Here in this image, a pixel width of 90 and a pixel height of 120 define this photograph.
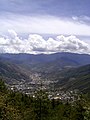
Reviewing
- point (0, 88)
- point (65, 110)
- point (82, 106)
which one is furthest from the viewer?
point (0, 88)

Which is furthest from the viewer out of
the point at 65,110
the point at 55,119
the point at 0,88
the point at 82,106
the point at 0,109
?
the point at 0,88

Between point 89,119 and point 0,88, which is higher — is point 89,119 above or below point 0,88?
below

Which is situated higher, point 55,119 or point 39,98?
point 39,98

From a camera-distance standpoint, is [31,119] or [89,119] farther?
[31,119]

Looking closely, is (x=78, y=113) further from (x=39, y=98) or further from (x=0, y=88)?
(x=0, y=88)

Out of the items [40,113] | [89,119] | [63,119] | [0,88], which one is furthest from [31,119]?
[0,88]

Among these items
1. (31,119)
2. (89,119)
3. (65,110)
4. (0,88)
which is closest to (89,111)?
(89,119)

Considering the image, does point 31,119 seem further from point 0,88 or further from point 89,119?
point 0,88

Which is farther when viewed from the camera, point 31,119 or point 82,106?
point 31,119

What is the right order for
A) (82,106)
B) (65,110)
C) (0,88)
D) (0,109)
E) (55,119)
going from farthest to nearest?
1. (0,88)
2. (65,110)
3. (55,119)
4. (82,106)
5. (0,109)
